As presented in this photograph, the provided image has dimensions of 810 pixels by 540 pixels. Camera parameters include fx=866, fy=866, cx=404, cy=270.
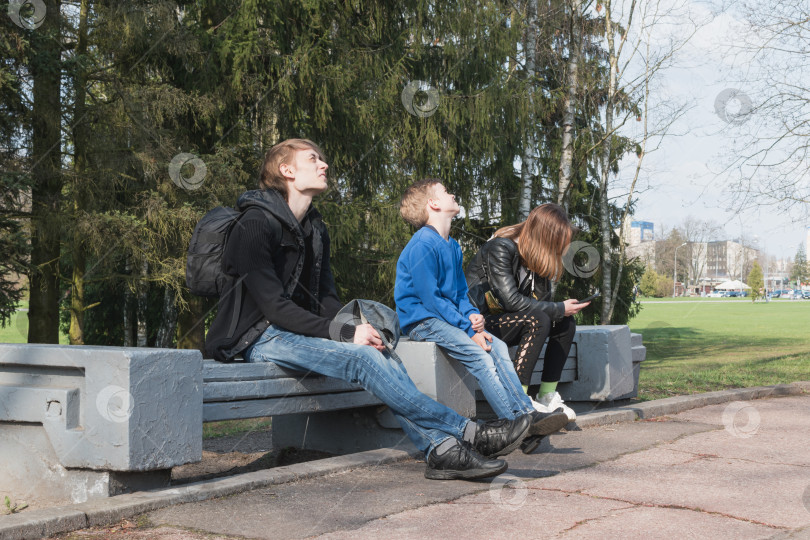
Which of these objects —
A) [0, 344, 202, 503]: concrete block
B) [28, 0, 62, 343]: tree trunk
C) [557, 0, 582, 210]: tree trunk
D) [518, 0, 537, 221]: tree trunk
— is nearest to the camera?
[0, 344, 202, 503]: concrete block

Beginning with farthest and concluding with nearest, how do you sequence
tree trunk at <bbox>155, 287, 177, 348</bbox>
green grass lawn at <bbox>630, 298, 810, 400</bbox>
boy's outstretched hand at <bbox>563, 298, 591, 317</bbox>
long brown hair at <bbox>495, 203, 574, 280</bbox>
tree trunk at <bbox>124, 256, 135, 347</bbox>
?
tree trunk at <bbox>124, 256, 135, 347</bbox>
tree trunk at <bbox>155, 287, 177, 348</bbox>
green grass lawn at <bbox>630, 298, 810, 400</bbox>
long brown hair at <bbox>495, 203, 574, 280</bbox>
boy's outstretched hand at <bbox>563, 298, 591, 317</bbox>

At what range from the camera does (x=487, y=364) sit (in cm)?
461

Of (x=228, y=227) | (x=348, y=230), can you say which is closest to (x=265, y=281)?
(x=228, y=227)

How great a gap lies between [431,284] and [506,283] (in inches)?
29.8

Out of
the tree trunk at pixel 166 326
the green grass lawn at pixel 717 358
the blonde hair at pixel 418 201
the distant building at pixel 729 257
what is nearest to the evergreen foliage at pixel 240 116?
the tree trunk at pixel 166 326

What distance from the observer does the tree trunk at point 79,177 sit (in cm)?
1201

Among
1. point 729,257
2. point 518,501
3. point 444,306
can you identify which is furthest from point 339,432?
point 729,257

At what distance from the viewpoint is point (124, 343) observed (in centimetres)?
1725

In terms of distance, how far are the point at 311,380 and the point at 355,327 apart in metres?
0.42

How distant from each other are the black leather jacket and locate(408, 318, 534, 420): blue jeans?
0.58 metres

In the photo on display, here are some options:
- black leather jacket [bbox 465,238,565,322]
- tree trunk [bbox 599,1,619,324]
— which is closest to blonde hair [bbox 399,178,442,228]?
black leather jacket [bbox 465,238,565,322]

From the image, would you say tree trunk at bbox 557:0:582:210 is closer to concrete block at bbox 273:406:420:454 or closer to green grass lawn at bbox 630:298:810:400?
green grass lawn at bbox 630:298:810:400

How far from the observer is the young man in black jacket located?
3.92 meters

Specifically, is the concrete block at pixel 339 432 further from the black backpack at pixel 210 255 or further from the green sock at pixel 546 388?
the black backpack at pixel 210 255
